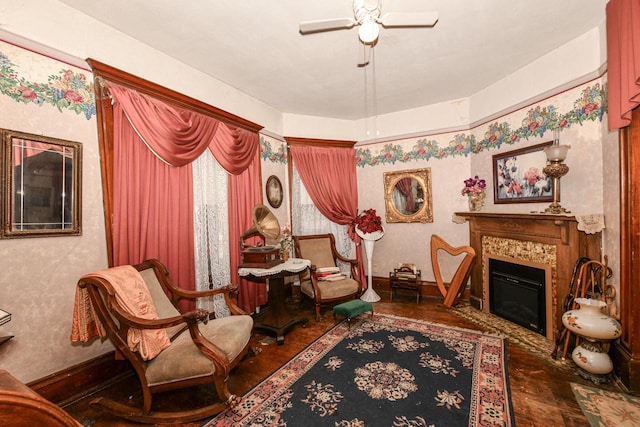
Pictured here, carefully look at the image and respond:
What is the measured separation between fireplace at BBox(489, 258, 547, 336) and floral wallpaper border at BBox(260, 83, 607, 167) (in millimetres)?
1693

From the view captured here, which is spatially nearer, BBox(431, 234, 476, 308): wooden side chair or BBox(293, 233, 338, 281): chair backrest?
BBox(431, 234, 476, 308): wooden side chair

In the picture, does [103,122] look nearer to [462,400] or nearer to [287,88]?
[287,88]

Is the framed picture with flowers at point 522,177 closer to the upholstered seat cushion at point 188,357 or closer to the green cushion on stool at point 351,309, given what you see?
the green cushion on stool at point 351,309

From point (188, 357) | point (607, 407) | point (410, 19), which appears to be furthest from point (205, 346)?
point (607, 407)

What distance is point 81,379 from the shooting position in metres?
2.25

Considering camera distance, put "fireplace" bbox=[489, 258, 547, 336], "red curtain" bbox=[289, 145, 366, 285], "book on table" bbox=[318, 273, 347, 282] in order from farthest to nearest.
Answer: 1. "red curtain" bbox=[289, 145, 366, 285]
2. "book on table" bbox=[318, 273, 347, 282]
3. "fireplace" bbox=[489, 258, 547, 336]

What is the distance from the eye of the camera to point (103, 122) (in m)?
2.39

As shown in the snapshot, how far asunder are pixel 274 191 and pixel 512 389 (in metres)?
3.70

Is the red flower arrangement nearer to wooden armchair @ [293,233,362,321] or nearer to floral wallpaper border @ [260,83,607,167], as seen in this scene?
wooden armchair @ [293,233,362,321]

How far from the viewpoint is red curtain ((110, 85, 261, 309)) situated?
2.46m

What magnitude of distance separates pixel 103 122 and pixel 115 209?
776mm

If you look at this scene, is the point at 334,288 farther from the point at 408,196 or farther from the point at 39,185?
the point at 39,185

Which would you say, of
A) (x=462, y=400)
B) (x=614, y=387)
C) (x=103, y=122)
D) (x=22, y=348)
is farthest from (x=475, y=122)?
(x=22, y=348)

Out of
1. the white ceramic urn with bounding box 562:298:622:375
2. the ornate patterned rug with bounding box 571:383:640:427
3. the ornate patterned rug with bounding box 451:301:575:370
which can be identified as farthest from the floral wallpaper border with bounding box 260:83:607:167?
the ornate patterned rug with bounding box 571:383:640:427
